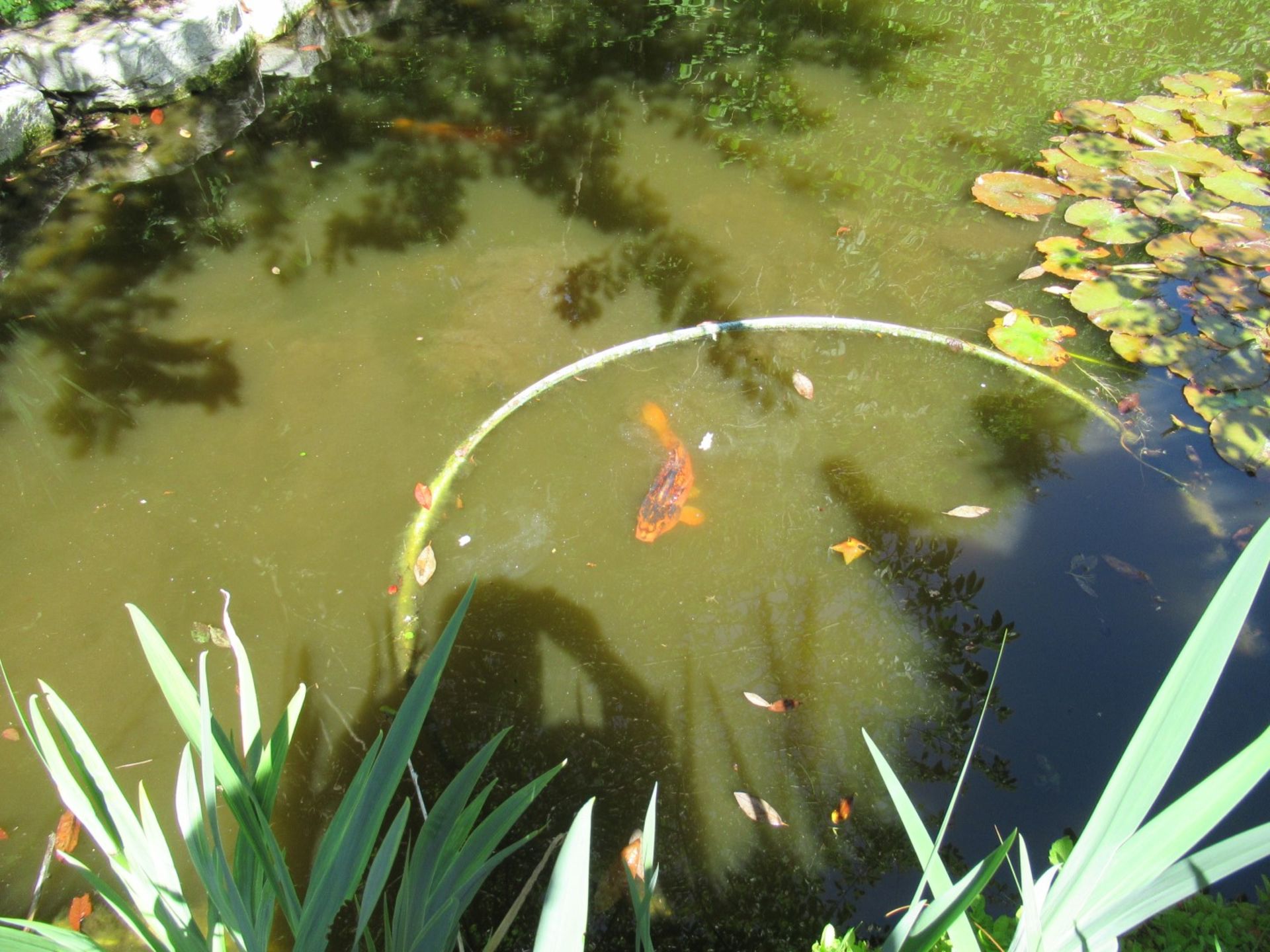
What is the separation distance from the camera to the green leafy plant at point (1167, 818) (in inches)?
34.4

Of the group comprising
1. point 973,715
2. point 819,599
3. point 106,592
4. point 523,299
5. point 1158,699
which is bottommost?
point 973,715

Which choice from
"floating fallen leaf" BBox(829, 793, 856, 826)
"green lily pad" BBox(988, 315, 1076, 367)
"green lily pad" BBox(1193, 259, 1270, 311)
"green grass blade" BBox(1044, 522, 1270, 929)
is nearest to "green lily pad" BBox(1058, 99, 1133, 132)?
"green lily pad" BBox(1193, 259, 1270, 311)

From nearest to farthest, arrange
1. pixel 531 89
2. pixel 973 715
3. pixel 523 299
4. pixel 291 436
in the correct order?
pixel 973 715
pixel 291 436
pixel 523 299
pixel 531 89

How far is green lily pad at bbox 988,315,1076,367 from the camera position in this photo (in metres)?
2.79

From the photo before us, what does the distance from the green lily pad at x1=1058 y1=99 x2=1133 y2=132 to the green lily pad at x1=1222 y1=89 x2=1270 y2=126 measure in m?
0.43

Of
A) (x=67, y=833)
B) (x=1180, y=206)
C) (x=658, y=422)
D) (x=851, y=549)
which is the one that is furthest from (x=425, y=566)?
(x=1180, y=206)

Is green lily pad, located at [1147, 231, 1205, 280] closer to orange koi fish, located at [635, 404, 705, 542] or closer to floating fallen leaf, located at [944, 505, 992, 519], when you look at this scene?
floating fallen leaf, located at [944, 505, 992, 519]

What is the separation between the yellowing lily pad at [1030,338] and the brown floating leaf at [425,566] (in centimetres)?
200

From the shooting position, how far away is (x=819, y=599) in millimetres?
2268

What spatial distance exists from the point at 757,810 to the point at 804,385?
1397 millimetres

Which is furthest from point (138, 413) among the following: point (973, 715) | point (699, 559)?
point (973, 715)

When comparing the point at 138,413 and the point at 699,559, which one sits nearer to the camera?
the point at 699,559

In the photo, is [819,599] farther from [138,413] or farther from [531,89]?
[531,89]

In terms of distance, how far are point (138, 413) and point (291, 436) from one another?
55cm
